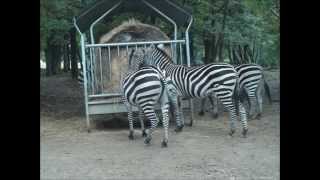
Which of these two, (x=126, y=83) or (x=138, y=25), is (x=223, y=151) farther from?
(x=138, y=25)

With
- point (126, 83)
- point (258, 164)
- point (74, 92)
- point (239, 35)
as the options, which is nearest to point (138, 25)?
point (126, 83)

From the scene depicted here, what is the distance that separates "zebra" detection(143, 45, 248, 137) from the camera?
9.43 metres

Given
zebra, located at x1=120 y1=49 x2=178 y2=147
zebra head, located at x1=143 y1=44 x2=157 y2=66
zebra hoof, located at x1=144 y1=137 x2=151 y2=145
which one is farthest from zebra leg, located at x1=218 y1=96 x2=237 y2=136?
zebra head, located at x1=143 y1=44 x2=157 y2=66

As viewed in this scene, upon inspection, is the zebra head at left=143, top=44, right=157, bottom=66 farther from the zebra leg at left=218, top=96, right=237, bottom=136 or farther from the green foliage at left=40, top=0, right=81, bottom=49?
the green foliage at left=40, top=0, right=81, bottom=49

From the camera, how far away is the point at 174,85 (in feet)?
33.6

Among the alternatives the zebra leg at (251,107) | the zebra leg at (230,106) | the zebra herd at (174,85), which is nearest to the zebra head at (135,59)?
the zebra herd at (174,85)

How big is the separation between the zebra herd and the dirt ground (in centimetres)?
44

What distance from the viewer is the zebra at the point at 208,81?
943 cm

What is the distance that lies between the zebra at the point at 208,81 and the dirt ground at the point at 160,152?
619mm

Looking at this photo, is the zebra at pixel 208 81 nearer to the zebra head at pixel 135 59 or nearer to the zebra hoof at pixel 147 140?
the zebra head at pixel 135 59

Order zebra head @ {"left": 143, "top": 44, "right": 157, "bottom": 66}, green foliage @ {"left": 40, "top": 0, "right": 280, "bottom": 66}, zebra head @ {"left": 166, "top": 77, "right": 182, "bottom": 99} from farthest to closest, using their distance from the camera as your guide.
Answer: green foliage @ {"left": 40, "top": 0, "right": 280, "bottom": 66}, zebra head @ {"left": 143, "top": 44, "right": 157, "bottom": 66}, zebra head @ {"left": 166, "top": 77, "right": 182, "bottom": 99}
